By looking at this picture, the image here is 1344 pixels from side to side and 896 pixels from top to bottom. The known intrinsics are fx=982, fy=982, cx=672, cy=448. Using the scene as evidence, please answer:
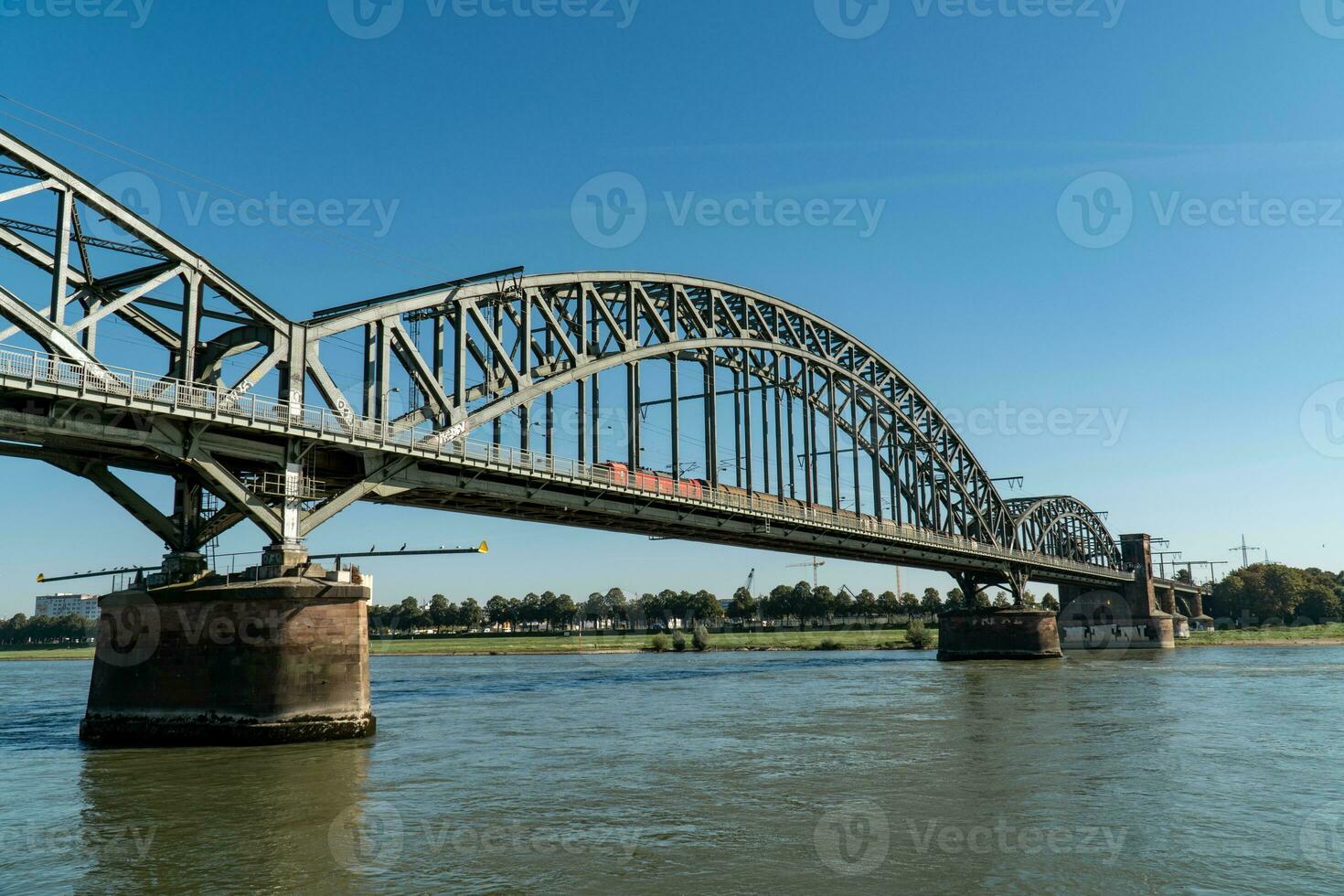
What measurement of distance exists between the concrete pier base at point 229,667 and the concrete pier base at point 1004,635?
78098 mm

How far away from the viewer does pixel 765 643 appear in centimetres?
14388

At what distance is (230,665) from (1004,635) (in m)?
82.1

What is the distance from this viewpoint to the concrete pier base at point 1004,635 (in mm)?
96562

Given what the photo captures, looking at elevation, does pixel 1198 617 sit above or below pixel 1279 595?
below

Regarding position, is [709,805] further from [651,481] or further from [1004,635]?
[1004,635]

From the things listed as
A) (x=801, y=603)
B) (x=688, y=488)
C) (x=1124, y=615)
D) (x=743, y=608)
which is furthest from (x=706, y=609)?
(x=688, y=488)

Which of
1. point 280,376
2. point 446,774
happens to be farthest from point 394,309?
point 446,774

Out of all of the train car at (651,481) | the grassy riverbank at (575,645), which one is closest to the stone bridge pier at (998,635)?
the grassy riverbank at (575,645)

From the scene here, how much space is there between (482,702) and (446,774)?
24.6 m

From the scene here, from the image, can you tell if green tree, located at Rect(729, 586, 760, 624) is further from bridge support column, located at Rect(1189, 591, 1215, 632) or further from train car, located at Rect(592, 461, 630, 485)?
train car, located at Rect(592, 461, 630, 485)

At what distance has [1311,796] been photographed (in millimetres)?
22344

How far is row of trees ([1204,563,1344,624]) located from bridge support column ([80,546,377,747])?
178537 millimetres

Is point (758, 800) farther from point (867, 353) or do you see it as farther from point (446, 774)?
point (867, 353)

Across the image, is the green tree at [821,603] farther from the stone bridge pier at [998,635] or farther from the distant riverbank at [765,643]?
the stone bridge pier at [998,635]
